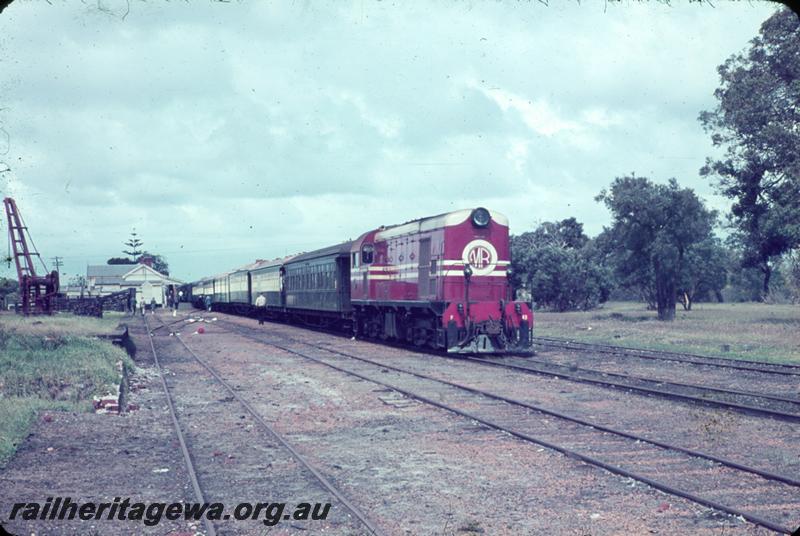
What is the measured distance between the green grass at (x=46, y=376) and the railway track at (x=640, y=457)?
217 inches

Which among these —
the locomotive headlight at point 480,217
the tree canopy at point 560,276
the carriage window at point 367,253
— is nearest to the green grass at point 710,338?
the locomotive headlight at point 480,217

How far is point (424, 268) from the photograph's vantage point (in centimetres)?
2116

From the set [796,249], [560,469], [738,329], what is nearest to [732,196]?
[796,249]

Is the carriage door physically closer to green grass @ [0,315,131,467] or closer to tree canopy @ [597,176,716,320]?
green grass @ [0,315,131,467]

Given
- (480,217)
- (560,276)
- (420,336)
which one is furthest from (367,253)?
(560,276)

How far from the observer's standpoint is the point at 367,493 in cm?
696

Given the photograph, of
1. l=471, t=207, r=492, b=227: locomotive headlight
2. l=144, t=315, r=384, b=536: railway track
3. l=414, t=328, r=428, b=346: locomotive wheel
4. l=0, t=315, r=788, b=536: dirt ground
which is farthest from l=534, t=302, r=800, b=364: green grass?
l=144, t=315, r=384, b=536: railway track

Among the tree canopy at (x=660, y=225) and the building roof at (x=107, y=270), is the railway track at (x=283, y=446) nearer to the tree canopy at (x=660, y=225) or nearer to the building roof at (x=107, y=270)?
the tree canopy at (x=660, y=225)

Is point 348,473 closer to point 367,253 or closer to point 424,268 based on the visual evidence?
point 424,268

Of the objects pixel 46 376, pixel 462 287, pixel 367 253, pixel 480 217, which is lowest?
pixel 46 376

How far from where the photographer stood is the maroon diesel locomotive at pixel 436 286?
19812mm

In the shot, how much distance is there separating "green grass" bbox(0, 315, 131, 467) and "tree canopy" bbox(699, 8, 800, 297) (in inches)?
1028

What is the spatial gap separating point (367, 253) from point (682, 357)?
34.7 ft

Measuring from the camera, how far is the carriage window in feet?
82.6
